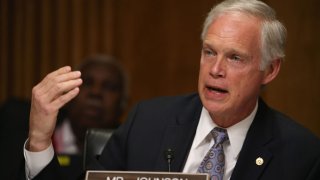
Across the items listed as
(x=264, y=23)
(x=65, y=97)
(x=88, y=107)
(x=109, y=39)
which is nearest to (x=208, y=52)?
(x=264, y=23)

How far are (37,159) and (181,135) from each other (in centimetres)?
68

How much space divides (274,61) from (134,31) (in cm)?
252

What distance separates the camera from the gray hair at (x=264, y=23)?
10.2 feet

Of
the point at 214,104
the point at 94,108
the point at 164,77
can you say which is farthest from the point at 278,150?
the point at 164,77

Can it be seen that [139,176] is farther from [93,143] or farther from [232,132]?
[93,143]

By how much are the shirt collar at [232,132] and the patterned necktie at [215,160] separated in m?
0.04

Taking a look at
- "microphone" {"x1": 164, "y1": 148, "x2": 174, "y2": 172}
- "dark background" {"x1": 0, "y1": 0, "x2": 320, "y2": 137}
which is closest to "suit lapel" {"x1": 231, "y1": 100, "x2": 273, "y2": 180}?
"microphone" {"x1": 164, "y1": 148, "x2": 174, "y2": 172}

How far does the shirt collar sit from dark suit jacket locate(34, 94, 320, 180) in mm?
29

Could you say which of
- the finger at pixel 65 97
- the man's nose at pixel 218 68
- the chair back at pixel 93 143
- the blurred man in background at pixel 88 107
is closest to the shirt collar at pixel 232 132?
the man's nose at pixel 218 68

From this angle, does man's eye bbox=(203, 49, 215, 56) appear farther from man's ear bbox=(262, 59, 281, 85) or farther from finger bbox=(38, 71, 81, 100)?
finger bbox=(38, 71, 81, 100)

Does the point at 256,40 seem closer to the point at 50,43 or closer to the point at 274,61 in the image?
the point at 274,61

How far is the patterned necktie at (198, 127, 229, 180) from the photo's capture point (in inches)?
120

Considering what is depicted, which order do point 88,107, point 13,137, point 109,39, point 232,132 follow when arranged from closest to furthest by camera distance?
point 232,132, point 13,137, point 88,107, point 109,39

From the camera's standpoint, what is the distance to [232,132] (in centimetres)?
315
